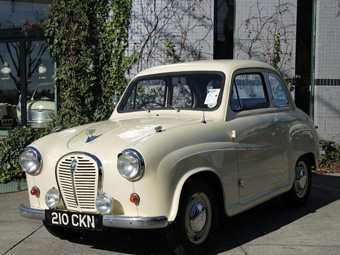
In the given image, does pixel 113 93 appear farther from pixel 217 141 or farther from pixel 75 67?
pixel 217 141

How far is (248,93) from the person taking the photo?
5215mm

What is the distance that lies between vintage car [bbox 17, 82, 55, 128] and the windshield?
4234 millimetres

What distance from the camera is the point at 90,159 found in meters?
3.99

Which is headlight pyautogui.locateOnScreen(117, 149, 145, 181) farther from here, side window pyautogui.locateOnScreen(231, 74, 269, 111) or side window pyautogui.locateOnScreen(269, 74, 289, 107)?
side window pyautogui.locateOnScreen(269, 74, 289, 107)

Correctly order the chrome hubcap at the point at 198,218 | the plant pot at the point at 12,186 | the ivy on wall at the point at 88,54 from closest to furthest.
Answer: the chrome hubcap at the point at 198,218, the plant pot at the point at 12,186, the ivy on wall at the point at 88,54

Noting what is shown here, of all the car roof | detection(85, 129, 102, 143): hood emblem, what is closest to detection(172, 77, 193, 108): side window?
the car roof

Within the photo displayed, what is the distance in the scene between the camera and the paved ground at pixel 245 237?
446 centimetres

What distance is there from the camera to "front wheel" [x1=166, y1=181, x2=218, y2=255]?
3.96 meters

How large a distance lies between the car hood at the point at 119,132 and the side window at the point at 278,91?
1413 mm

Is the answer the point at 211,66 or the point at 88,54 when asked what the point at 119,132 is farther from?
the point at 88,54

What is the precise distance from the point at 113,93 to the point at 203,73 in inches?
161

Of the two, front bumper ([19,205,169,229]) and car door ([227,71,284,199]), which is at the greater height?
→ car door ([227,71,284,199])

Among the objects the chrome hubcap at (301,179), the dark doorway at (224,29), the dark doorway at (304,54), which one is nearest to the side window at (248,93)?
the chrome hubcap at (301,179)

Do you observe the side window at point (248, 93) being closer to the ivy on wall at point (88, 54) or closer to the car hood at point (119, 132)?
the car hood at point (119, 132)
